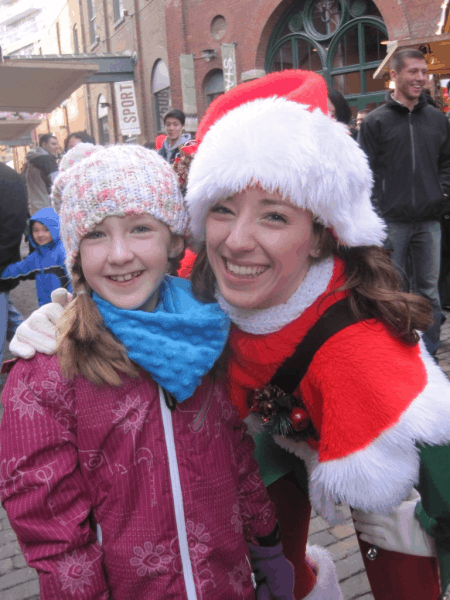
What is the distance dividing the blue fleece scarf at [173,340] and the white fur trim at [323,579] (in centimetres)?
108

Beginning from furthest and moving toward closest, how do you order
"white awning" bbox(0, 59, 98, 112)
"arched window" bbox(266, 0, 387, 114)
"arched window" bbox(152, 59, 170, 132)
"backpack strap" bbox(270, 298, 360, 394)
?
1. "arched window" bbox(152, 59, 170, 132)
2. "arched window" bbox(266, 0, 387, 114)
3. "white awning" bbox(0, 59, 98, 112)
4. "backpack strap" bbox(270, 298, 360, 394)

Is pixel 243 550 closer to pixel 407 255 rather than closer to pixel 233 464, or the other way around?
pixel 233 464

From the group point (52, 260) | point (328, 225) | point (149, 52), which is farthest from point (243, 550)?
point (149, 52)

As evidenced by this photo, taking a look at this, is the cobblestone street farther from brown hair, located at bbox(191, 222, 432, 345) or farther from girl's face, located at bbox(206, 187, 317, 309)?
girl's face, located at bbox(206, 187, 317, 309)

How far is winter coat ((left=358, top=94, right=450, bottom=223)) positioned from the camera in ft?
13.9

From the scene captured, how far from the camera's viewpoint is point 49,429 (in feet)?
4.52

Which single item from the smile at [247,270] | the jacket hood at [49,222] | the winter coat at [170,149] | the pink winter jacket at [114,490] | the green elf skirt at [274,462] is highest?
the winter coat at [170,149]

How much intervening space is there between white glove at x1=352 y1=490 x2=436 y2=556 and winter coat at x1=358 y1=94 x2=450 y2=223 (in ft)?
9.67

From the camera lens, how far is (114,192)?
151cm

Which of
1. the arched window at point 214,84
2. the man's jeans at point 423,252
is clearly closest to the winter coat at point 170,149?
the man's jeans at point 423,252

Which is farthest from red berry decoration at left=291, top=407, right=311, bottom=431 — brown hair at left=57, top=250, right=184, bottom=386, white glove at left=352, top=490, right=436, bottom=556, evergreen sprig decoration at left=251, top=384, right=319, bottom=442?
brown hair at left=57, top=250, right=184, bottom=386

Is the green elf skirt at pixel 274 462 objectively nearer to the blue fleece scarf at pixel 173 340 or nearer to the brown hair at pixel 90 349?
the blue fleece scarf at pixel 173 340

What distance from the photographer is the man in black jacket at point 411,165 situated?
4.25 metres

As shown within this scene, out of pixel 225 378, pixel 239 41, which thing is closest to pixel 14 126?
pixel 225 378
